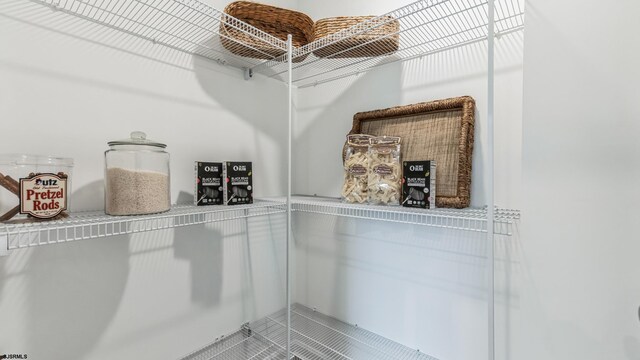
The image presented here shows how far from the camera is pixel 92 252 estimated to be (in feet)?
3.02

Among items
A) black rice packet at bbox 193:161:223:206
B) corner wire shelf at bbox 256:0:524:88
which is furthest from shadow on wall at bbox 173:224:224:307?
corner wire shelf at bbox 256:0:524:88

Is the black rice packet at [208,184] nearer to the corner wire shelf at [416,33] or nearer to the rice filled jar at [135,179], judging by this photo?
the rice filled jar at [135,179]

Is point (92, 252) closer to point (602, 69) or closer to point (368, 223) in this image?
point (368, 223)

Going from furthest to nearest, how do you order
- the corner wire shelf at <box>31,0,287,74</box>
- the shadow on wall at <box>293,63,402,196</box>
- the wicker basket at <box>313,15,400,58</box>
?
the shadow on wall at <box>293,63,402,196</box>
the wicker basket at <box>313,15,400,58</box>
the corner wire shelf at <box>31,0,287,74</box>

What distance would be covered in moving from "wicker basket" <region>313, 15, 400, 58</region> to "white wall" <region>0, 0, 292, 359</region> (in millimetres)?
427

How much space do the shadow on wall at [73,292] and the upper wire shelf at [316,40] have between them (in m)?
0.72

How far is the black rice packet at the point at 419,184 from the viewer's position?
956 mm

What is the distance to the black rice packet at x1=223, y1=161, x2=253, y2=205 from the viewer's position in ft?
3.63

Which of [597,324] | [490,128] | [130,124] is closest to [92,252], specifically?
[130,124]

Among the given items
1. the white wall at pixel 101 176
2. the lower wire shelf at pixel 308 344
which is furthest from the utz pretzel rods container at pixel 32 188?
the lower wire shelf at pixel 308 344

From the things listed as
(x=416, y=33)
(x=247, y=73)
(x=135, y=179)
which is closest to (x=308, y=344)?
(x=135, y=179)

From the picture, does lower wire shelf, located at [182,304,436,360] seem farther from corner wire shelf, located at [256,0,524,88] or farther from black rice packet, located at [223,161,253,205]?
corner wire shelf, located at [256,0,524,88]

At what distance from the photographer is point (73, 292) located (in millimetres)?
883

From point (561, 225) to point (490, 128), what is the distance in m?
0.29
